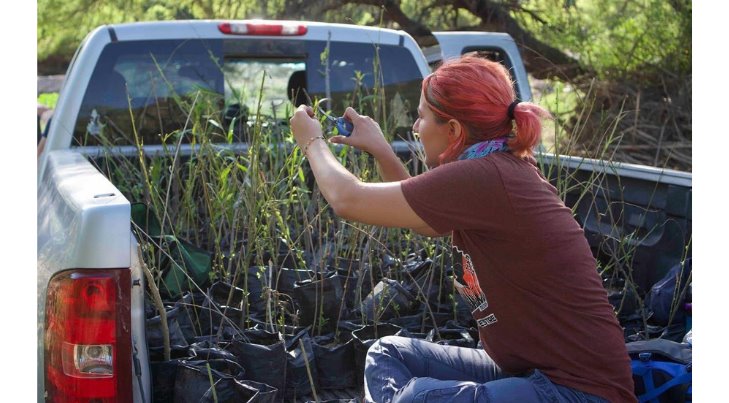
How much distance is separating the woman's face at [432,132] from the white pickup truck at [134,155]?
693 mm

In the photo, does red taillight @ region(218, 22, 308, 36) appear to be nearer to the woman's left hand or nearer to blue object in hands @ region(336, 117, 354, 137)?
blue object in hands @ region(336, 117, 354, 137)

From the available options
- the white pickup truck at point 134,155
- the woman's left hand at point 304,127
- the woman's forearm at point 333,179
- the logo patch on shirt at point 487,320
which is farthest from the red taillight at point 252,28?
the logo patch on shirt at point 487,320

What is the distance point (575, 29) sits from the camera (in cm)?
1071

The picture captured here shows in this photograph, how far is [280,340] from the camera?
2.77 m

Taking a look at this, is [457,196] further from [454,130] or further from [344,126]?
[344,126]

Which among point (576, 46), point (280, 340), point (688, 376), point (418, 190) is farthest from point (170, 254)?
point (576, 46)

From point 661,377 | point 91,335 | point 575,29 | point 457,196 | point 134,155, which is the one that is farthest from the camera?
point 575,29

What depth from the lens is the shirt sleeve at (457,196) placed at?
88.7 inches

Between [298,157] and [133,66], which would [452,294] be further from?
[133,66]

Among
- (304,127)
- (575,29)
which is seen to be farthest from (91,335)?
(575,29)

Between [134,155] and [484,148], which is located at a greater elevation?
[484,148]

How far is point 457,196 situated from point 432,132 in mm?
283

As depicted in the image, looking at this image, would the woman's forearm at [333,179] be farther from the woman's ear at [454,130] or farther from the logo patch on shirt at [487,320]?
the logo patch on shirt at [487,320]

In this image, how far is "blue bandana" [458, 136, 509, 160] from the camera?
2.36 metres
